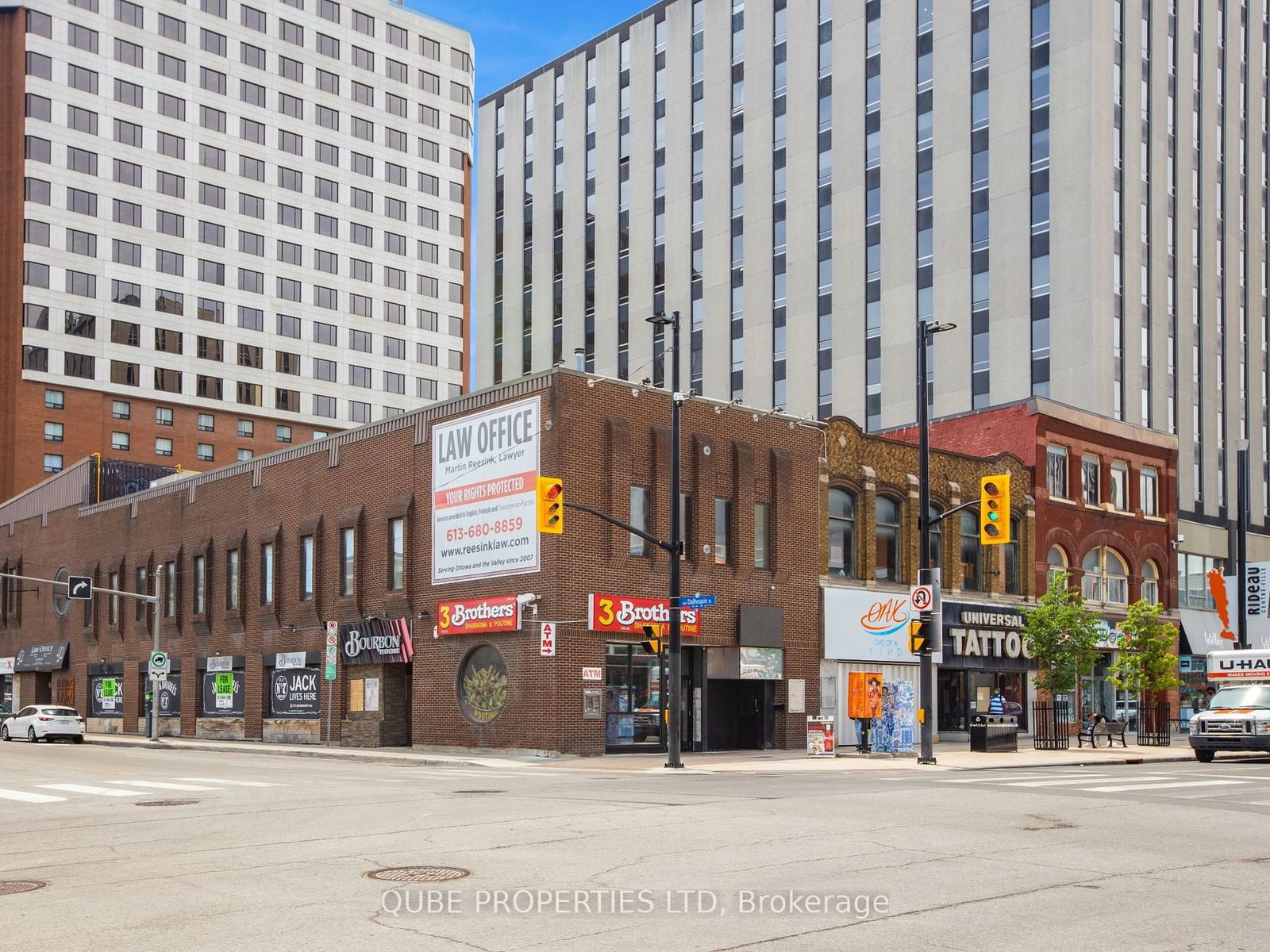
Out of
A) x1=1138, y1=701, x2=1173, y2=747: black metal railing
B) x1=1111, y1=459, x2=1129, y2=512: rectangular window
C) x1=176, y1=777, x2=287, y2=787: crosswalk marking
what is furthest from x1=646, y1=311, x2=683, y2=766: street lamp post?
x1=1111, y1=459, x2=1129, y2=512: rectangular window

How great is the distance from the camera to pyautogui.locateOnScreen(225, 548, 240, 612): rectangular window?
163 feet

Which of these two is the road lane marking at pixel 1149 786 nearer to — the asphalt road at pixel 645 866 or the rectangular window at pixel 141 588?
the asphalt road at pixel 645 866

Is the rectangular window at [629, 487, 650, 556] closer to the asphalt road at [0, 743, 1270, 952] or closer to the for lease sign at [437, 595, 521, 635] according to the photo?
the for lease sign at [437, 595, 521, 635]

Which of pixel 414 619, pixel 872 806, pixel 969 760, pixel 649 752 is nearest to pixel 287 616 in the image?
pixel 414 619

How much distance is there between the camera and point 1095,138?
64688mm

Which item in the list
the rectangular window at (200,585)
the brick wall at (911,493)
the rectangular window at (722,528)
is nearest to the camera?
the rectangular window at (722,528)

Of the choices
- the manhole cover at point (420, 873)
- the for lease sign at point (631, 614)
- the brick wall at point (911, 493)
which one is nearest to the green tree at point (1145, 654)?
the brick wall at point (911, 493)

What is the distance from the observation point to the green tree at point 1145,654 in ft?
136

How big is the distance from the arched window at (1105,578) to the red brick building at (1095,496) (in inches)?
1.2

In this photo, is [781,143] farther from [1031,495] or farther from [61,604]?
[61,604]

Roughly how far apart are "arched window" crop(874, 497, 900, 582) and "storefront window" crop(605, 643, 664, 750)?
946 cm

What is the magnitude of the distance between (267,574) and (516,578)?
1505 centimetres

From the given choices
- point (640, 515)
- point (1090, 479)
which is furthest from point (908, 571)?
point (1090, 479)

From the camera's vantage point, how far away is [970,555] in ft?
152
